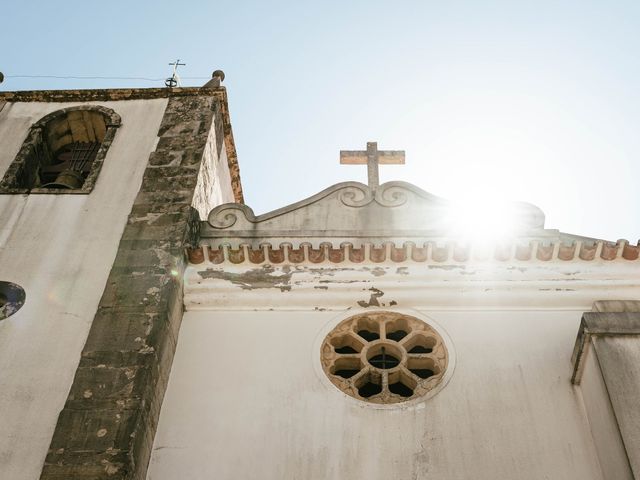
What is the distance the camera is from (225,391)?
577 centimetres

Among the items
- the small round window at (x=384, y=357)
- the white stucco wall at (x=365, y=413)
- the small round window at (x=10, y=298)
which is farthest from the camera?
the small round window at (x=10, y=298)

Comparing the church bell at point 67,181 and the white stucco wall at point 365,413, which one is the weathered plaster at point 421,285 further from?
the church bell at point 67,181

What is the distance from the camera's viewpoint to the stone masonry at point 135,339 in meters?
4.97

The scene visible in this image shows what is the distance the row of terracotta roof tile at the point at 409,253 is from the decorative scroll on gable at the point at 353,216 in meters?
0.45

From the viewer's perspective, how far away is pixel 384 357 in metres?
6.16

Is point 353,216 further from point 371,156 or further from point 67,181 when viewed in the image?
point 67,181

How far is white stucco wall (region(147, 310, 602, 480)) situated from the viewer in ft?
16.8

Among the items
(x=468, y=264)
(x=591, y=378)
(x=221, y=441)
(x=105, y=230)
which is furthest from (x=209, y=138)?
(x=591, y=378)

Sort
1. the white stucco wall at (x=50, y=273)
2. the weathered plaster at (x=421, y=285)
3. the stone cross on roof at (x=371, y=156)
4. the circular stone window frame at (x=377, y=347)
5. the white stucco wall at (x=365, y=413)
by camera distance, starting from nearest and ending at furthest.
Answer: the white stucco wall at (x=365, y=413)
the white stucco wall at (x=50, y=273)
the circular stone window frame at (x=377, y=347)
the weathered plaster at (x=421, y=285)
the stone cross on roof at (x=371, y=156)

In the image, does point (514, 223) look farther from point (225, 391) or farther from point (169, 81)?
point (169, 81)

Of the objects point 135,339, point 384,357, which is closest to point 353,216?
point 384,357

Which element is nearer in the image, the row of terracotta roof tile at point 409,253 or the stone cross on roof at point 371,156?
the row of terracotta roof tile at point 409,253

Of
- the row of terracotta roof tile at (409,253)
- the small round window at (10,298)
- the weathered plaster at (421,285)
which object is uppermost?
the row of terracotta roof tile at (409,253)

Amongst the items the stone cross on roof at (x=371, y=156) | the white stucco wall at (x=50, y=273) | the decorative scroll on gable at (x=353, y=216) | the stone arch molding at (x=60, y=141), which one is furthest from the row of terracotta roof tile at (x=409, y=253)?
the stone arch molding at (x=60, y=141)
